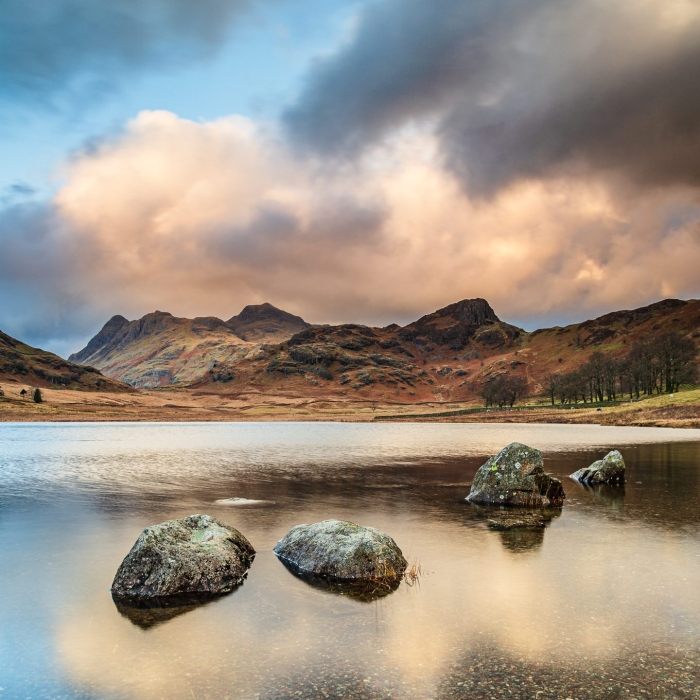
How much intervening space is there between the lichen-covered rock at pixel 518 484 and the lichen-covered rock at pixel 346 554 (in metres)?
13.7

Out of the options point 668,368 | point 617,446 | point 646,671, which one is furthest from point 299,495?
point 668,368

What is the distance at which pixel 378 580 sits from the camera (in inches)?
663

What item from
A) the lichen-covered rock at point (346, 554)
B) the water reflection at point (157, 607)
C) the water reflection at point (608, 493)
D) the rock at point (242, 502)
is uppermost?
the lichen-covered rock at point (346, 554)

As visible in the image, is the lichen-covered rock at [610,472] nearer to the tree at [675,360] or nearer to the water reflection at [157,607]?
the water reflection at [157,607]

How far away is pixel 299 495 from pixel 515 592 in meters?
19.0

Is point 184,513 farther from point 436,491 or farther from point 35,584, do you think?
point 436,491

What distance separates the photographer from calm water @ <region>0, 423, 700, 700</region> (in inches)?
412

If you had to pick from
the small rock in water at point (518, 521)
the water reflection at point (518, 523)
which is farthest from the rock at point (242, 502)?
the small rock in water at point (518, 521)

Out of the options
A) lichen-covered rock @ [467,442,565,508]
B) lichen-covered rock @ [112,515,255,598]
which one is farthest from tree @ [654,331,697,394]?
lichen-covered rock @ [112,515,255,598]

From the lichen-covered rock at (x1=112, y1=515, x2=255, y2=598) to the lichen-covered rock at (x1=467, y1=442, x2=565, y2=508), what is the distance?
16.5m

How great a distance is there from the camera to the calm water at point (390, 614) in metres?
10.5

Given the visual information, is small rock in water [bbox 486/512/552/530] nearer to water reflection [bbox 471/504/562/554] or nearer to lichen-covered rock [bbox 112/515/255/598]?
water reflection [bbox 471/504/562/554]

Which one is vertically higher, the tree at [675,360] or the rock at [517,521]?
the tree at [675,360]

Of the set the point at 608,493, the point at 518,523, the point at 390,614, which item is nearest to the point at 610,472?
the point at 608,493
